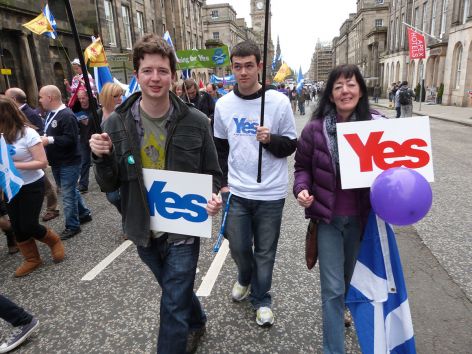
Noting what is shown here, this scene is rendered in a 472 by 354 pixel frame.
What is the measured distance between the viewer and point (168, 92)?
2191 millimetres

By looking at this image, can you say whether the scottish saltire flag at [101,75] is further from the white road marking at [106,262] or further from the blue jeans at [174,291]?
the blue jeans at [174,291]

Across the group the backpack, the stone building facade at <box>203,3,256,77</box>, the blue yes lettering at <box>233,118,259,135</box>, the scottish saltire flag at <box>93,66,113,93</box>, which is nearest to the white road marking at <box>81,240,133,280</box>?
the blue yes lettering at <box>233,118,259,135</box>

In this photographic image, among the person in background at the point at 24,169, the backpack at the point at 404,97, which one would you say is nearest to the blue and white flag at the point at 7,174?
the person in background at the point at 24,169

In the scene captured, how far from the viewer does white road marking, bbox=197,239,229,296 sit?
3477 millimetres

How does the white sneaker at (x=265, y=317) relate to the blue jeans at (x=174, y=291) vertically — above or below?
below

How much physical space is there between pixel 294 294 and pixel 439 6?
115 ft

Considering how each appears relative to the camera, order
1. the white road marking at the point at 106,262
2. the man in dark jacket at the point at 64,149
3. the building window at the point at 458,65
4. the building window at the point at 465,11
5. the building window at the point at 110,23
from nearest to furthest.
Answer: the white road marking at the point at 106,262 < the man in dark jacket at the point at 64,149 < the building window at the point at 110,23 < the building window at the point at 465,11 < the building window at the point at 458,65

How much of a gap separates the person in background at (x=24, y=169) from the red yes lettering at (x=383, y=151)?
3197 mm

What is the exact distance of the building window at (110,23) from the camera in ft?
72.0

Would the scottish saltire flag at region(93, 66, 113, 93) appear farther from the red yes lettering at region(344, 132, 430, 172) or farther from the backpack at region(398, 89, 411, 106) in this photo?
the backpack at region(398, 89, 411, 106)

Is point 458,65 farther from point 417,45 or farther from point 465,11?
point 417,45

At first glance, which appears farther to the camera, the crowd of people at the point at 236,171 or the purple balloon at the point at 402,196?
the crowd of people at the point at 236,171

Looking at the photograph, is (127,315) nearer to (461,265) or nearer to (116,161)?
(116,161)

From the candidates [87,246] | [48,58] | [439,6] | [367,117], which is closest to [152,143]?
[367,117]
